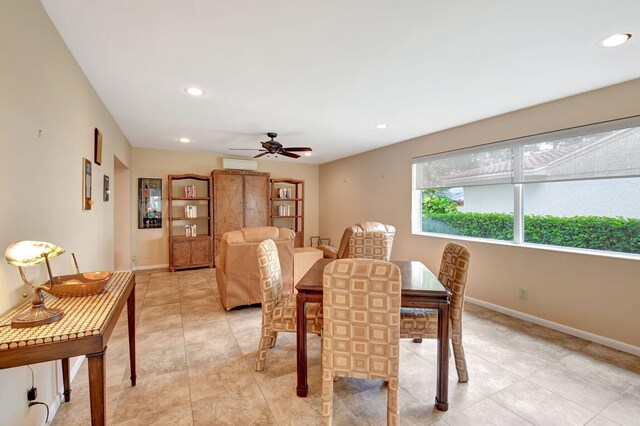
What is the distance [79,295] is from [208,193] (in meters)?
5.03

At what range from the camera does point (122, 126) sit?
13.6 ft

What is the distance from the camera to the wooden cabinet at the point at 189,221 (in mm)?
5594

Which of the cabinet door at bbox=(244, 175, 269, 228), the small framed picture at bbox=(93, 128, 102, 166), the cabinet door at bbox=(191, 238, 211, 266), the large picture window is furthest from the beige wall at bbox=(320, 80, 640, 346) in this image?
the small framed picture at bbox=(93, 128, 102, 166)

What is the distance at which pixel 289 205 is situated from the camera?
7.43m

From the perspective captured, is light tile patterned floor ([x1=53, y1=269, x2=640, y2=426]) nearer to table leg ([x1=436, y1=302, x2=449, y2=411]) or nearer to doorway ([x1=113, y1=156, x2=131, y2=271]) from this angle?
table leg ([x1=436, y1=302, x2=449, y2=411])

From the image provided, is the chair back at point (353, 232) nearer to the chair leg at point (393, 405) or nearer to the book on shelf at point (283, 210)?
the chair leg at point (393, 405)

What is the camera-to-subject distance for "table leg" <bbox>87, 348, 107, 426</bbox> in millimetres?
1061

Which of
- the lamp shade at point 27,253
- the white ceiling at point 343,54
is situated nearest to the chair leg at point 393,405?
the lamp shade at point 27,253

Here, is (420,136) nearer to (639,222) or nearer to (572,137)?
(572,137)

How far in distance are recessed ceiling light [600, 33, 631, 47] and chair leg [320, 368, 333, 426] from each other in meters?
2.90

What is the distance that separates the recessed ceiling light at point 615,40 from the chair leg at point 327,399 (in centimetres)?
290

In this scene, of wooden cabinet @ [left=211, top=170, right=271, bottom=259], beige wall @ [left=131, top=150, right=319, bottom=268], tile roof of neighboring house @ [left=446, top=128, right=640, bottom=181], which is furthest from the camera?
wooden cabinet @ [left=211, top=170, right=271, bottom=259]

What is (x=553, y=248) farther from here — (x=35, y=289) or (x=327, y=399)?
(x=35, y=289)

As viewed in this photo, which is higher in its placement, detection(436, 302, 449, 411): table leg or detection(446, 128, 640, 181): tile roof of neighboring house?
detection(446, 128, 640, 181): tile roof of neighboring house
